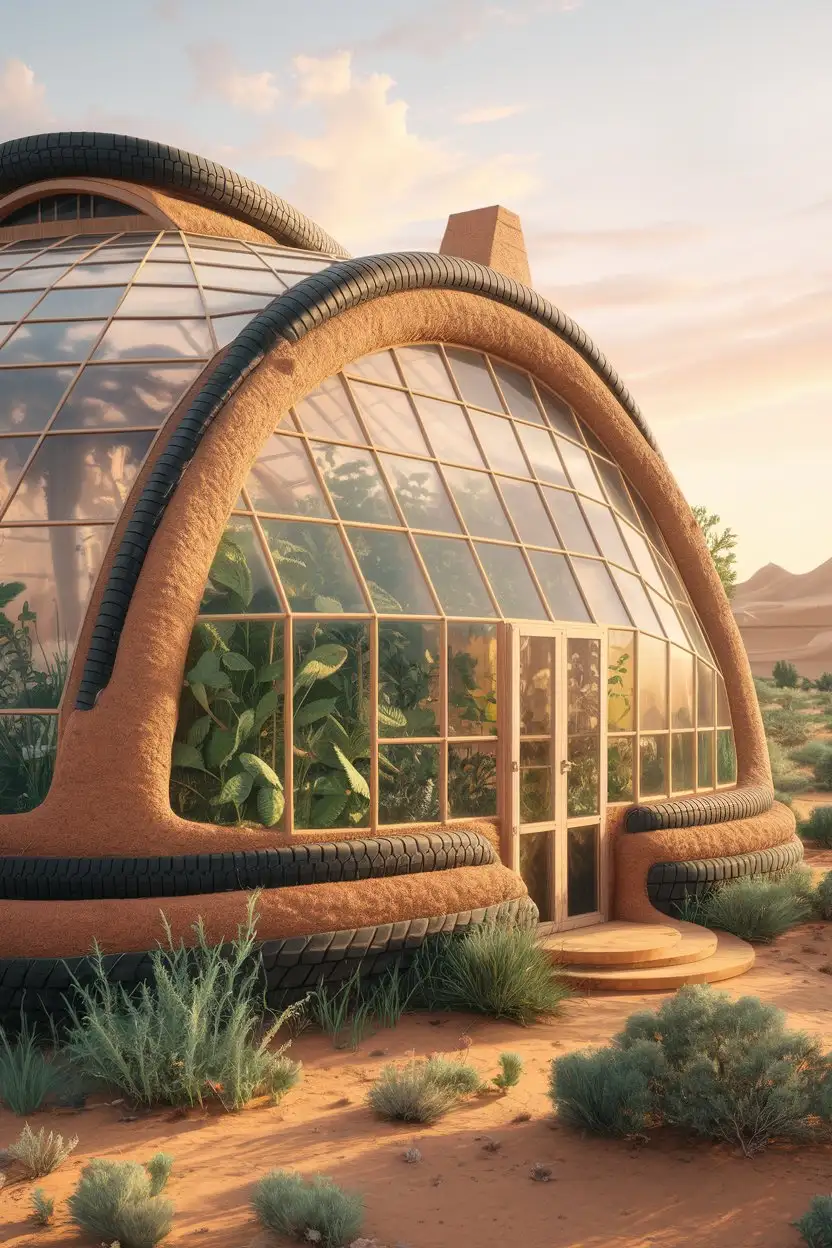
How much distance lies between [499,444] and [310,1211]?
756cm

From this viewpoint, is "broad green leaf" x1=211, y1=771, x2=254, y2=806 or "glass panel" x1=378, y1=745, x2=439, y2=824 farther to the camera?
"glass panel" x1=378, y1=745, x2=439, y2=824

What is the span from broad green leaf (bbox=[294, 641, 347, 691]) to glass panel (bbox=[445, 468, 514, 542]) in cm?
201

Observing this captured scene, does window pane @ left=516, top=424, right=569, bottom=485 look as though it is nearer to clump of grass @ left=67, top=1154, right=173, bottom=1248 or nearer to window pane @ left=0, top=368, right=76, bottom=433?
window pane @ left=0, top=368, right=76, bottom=433

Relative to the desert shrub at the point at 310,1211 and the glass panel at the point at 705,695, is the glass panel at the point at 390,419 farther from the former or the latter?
the desert shrub at the point at 310,1211

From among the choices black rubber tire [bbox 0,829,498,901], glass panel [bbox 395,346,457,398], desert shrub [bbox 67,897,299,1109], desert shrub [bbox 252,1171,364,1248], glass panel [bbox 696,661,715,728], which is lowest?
desert shrub [bbox 252,1171,364,1248]

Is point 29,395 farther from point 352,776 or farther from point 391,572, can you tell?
point 352,776

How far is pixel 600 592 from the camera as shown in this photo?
38.3 feet

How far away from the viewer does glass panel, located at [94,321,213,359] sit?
10258 millimetres

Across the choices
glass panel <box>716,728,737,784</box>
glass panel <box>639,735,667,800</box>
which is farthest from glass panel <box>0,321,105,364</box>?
A: glass panel <box>716,728,737,784</box>

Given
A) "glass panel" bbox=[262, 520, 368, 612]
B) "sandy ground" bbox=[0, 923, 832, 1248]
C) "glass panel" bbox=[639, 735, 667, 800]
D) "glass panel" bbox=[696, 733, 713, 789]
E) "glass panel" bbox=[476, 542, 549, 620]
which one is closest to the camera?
"sandy ground" bbox=[0, 923, 832, 1248]

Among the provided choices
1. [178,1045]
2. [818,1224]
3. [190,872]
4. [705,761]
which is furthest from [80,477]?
[705,761]

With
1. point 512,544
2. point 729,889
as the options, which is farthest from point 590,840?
point 512,544

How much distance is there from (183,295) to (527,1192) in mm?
8024

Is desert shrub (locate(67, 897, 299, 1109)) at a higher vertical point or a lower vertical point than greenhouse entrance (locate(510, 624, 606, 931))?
lower
